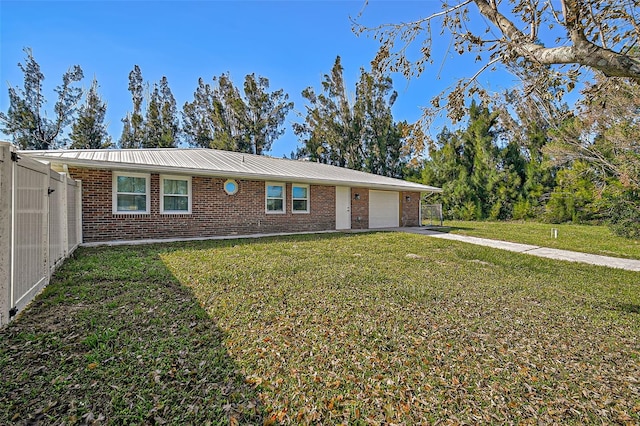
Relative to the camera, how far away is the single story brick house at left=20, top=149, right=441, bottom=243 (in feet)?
27.3

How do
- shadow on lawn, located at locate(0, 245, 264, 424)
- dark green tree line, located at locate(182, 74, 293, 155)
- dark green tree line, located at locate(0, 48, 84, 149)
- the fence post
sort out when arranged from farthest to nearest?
dark green tree line, located at locate(182, 74, 293, 155) → dark green tree line, located at locate(0, 48, 84, 149) → the fence post → shadow on lawn, located at locate(0, 245, 264, 424)

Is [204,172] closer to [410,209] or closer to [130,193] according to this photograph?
[130,193]

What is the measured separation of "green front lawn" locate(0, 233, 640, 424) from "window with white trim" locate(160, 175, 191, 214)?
171 inches

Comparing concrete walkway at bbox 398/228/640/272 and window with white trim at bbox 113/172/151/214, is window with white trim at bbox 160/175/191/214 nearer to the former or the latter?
window with white trim at bbox 113/172/151/214

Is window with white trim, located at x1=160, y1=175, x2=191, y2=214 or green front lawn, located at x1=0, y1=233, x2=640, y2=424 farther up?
window with white trim, located at x1=160, y1=175, x2=191, y2=214

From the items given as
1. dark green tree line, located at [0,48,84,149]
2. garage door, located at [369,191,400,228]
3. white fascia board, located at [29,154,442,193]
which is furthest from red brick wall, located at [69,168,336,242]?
dark green tree line, located at [0,48,84,149]

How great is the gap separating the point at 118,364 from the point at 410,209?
592 inches

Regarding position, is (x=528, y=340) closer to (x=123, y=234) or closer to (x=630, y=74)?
(x=630, y=74)

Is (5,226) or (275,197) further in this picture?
(275,197)

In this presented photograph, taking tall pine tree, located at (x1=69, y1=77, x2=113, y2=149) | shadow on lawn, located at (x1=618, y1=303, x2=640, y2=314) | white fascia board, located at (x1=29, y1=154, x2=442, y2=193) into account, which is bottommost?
shadow on lawn, located at (x1=618, y1=303, x2=640, y2=314)

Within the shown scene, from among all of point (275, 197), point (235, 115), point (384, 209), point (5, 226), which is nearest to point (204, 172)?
Answer: point (275, 197)

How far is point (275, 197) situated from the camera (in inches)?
454

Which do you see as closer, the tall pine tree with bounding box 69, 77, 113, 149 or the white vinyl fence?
the white vinyl fence

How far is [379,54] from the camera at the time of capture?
4512 mm
